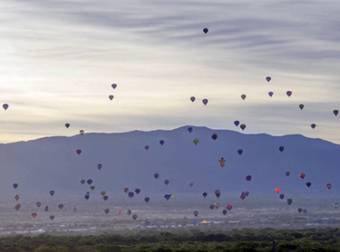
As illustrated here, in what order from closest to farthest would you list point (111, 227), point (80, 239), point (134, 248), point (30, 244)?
point (134, 248) → point (30, 244) → point (80, 239) → point (111, 227)

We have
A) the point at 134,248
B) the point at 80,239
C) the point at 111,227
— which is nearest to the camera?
the point at 134,248

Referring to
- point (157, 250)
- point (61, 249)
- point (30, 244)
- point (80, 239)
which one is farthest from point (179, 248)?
point (80, 239)

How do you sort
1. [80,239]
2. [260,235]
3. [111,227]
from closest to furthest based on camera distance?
1. [80,239]
2. [260,235]
3. [111,227]

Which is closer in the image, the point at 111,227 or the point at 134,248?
the point at 134,248

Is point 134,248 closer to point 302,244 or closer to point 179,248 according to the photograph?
point 179,248

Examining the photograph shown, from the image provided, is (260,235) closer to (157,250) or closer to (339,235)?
(339,235)

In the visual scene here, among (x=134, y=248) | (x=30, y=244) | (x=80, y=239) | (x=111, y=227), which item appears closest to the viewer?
(x=134, y=248)

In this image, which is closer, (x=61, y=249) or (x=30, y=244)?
(x=61, y=249)

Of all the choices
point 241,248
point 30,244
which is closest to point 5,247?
point 30,244
